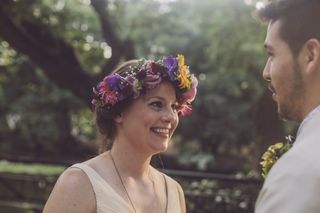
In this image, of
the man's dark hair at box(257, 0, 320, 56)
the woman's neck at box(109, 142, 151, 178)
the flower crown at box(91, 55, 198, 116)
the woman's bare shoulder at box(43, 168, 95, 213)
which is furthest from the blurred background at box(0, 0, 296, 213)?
the man's dark hair at box(257, 0, 320, 56)

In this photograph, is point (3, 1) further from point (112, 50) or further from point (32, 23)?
point (112, 50)

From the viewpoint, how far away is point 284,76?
4.85ft

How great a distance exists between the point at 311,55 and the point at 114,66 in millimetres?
7860

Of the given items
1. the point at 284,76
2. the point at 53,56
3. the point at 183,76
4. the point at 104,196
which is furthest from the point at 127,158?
the point at 53,56

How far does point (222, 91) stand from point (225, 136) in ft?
6.22

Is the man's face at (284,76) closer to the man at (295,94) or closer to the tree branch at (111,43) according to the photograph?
the man at (295,94)

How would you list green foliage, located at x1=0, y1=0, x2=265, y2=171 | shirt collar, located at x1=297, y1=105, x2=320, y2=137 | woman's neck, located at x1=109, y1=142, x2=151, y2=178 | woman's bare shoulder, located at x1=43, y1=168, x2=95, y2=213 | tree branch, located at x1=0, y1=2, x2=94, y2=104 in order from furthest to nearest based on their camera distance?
green foliage, located at x1=0, y1=0, x2=265, y2=171 → tree branch, located at x1=0, y1=2, x2=94, y2=104 → woman's neck, located at x1=109, y1=142, x2=151, y2=178 → woman's bare shoulder, located at x1=43, y1=168, x2=95, y2=213 → shirt collar, located at x1=297, y1=105, x2=320, y2=137

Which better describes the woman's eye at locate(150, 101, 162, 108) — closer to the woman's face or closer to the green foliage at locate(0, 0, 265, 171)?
the woman's face

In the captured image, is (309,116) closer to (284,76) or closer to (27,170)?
(284,76)

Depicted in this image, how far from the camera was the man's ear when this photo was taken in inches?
55.4

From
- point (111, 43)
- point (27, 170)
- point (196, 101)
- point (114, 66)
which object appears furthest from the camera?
point (196, 101)

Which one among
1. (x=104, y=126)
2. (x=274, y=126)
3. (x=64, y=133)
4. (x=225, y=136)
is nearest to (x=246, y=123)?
(x=225, y=136)

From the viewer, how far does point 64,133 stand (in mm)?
23469

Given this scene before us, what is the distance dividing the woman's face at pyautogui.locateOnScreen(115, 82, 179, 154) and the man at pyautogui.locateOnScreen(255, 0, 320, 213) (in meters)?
1.43
